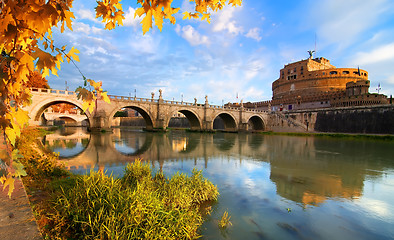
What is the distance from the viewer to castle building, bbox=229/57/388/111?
148 ft

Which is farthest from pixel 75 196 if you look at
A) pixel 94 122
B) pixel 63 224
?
pixel 94 122

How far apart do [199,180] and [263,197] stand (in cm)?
215

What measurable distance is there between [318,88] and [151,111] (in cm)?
5087

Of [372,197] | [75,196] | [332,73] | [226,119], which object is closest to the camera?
[75,196]

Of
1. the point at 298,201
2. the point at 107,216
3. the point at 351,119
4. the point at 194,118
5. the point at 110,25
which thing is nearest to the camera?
the point at 110,25

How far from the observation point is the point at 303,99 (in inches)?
2154

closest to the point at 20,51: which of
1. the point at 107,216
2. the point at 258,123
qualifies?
the point at 107,216

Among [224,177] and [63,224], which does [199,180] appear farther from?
[63,224]

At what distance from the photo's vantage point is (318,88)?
2313 inches

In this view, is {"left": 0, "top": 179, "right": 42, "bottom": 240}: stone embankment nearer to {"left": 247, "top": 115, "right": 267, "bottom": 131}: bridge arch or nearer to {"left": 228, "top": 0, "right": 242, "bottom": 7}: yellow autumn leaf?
{"left": 228, "top": 0, "right": 242, "bottom": 7}: yellow autumn leaf

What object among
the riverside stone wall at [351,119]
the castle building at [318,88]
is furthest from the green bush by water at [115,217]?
the castle building at [318,88]

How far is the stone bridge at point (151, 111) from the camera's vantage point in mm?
25703

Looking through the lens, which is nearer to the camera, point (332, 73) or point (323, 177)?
point (323, 177)

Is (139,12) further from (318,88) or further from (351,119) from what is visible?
(318,88)
